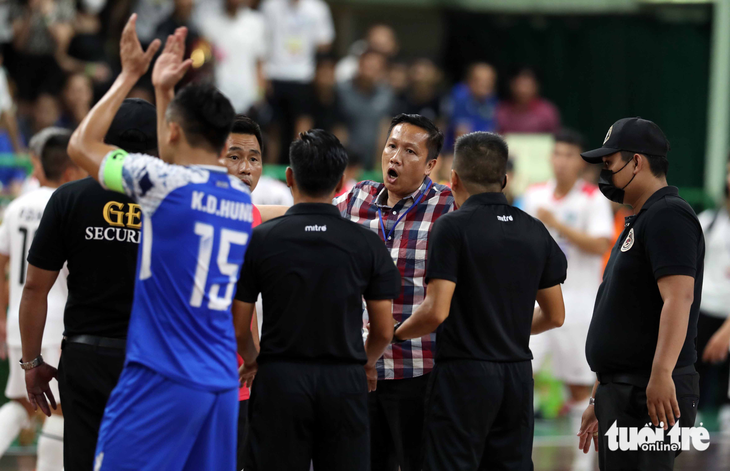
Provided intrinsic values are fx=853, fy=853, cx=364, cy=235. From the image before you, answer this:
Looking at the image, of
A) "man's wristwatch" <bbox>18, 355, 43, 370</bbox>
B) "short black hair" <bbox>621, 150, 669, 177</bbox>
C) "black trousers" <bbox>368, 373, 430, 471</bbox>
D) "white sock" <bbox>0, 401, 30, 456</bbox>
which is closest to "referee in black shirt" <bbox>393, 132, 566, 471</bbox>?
"black trousers" <bbox>368, 373, 430, 471</bbox>

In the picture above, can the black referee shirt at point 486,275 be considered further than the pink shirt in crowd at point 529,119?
No

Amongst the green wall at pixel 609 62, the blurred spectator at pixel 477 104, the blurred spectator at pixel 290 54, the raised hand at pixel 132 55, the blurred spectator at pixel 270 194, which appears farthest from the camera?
the green wall at pixel 609 62

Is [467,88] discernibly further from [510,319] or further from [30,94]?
[510,319]

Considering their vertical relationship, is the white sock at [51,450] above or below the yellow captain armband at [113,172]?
below

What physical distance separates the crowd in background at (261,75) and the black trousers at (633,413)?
571cm

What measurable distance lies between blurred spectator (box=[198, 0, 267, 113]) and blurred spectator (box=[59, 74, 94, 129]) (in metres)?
1.76

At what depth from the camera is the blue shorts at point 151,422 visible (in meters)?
3.34

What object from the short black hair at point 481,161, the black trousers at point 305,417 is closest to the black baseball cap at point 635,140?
the short black hair at point 481,161

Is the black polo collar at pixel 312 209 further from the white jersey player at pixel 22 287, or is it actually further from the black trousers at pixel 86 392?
the white jersey player at pixel 22 287

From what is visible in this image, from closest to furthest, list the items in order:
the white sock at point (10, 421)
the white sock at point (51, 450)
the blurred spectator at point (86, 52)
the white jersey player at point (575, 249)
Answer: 1. the white sock at point (51, 450)
2. the white sock at point (10, 421)
3. the white jersey player at point (575, 249)
4. the blurred spectator at point (86, 52)

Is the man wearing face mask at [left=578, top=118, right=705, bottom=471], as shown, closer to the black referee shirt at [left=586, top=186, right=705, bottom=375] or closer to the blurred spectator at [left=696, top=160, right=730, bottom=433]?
the black referee shirt at [left=586, top=186, right=705, bottom=375]

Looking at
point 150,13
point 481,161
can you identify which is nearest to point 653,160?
point 481,161

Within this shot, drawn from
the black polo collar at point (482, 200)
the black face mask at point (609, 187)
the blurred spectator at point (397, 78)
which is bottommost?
the black polo collar at point (482, 200)

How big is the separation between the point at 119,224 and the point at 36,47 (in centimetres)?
735
